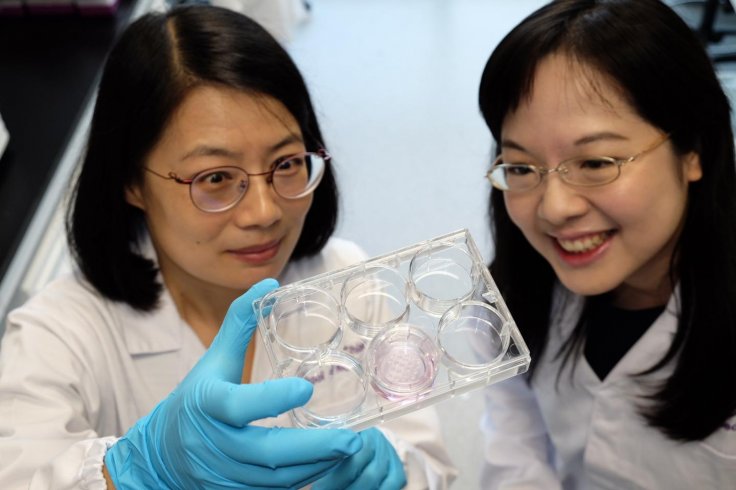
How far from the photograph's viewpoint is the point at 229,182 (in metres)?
1.21

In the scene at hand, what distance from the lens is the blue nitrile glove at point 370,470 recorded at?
44.5 inches

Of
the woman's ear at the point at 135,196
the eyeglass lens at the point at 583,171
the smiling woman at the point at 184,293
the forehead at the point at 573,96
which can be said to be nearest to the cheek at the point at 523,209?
the eyeglass lens at the point at 583,171

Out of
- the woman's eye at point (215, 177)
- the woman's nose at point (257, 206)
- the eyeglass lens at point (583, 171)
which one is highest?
the eyeglass lens at point (583, 171)

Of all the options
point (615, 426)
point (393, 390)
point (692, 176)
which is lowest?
point (615, 426)

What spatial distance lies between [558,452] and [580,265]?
507mm

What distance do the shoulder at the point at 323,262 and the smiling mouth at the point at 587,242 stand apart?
429mm

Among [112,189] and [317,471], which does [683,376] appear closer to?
[317,471]

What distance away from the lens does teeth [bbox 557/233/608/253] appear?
121cm

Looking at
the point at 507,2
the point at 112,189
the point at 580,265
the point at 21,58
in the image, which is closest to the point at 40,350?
the point at 112,189

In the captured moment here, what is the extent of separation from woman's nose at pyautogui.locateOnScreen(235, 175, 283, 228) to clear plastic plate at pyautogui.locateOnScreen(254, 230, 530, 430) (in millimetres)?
162

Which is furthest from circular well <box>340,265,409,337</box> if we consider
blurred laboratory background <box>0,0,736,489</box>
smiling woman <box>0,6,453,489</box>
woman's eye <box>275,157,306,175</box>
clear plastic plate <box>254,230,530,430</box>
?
blurred laboratory background <box>0,0,736,489</box>

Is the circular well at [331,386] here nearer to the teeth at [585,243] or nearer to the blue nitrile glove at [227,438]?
the blue nitrile glove at [227,438]

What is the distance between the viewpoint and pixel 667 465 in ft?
4.43

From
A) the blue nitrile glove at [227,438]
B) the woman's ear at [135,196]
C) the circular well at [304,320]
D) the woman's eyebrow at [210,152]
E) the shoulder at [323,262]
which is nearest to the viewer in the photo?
the blue nitrile glove at [227,438]
